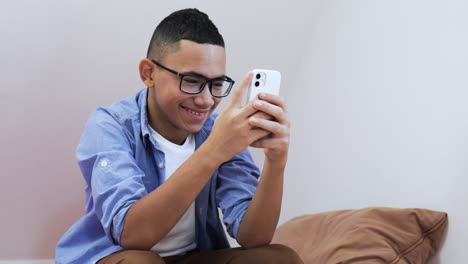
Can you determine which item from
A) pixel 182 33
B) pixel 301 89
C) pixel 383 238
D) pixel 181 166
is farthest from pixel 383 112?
pixel 181 166

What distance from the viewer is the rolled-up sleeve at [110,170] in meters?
1.24

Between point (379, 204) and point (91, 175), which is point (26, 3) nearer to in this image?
point (91, 175)

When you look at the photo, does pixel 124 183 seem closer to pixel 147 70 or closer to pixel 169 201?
pixel 169 201

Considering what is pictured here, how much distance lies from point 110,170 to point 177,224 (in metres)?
0.27

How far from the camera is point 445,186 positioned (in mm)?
1522

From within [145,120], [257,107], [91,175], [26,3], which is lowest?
[91,175]

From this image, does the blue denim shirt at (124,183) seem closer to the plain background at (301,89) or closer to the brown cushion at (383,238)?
the brown cushion at (383,238)

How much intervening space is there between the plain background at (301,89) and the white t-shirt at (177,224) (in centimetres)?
65

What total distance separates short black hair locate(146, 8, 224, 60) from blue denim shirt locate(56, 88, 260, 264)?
0.16m

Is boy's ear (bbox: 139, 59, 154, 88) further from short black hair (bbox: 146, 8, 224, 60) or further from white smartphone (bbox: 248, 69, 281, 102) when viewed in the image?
white smartphone (bbox: 248, 69, 281, 102)

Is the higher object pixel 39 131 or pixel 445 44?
pixel 445 44

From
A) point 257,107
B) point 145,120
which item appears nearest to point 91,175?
point 145,120

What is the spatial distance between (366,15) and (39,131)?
128 centimetres

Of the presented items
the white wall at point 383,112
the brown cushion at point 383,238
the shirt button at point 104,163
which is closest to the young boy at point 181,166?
the shirt button at point 104,163
